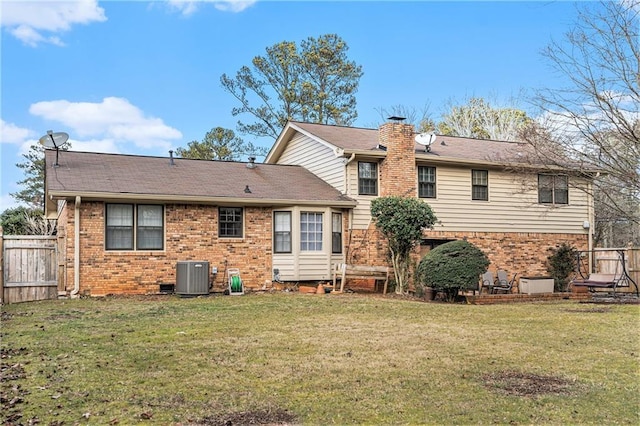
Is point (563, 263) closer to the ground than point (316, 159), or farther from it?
closer to the ground

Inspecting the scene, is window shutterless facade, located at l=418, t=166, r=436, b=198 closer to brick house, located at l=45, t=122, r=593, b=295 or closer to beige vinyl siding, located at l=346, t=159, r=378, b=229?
brick house, located at l=45, t=122, r=593, b=295

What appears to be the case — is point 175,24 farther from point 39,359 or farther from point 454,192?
point 39,359

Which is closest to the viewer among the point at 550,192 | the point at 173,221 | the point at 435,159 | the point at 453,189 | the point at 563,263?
the point at 173,221

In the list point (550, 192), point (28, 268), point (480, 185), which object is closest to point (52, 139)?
point (28, 268)

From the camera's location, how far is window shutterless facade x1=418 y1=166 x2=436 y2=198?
1966 cm

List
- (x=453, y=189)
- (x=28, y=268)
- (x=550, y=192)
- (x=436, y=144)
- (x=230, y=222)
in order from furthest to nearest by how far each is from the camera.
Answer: (x=436, y=144) < (x=550, y=192) < (x=453, y=189) < (x=230, y=222) < (x=28, y=268)

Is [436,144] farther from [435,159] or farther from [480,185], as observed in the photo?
[435,159]

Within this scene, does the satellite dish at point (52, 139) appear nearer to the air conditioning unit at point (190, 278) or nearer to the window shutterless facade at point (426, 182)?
the air conditioning unit at point (190, 278)

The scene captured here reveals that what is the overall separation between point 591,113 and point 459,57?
475 inches

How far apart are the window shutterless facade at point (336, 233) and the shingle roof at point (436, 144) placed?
2074 millimetres

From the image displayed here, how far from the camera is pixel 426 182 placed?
19766mm

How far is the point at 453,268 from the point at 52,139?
1183 cm

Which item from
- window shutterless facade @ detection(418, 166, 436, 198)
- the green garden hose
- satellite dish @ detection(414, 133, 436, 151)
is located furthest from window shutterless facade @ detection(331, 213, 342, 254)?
satellite dish @ detection(414, 133, 436, 151)

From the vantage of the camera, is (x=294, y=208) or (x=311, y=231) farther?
(x=311, y=231)
